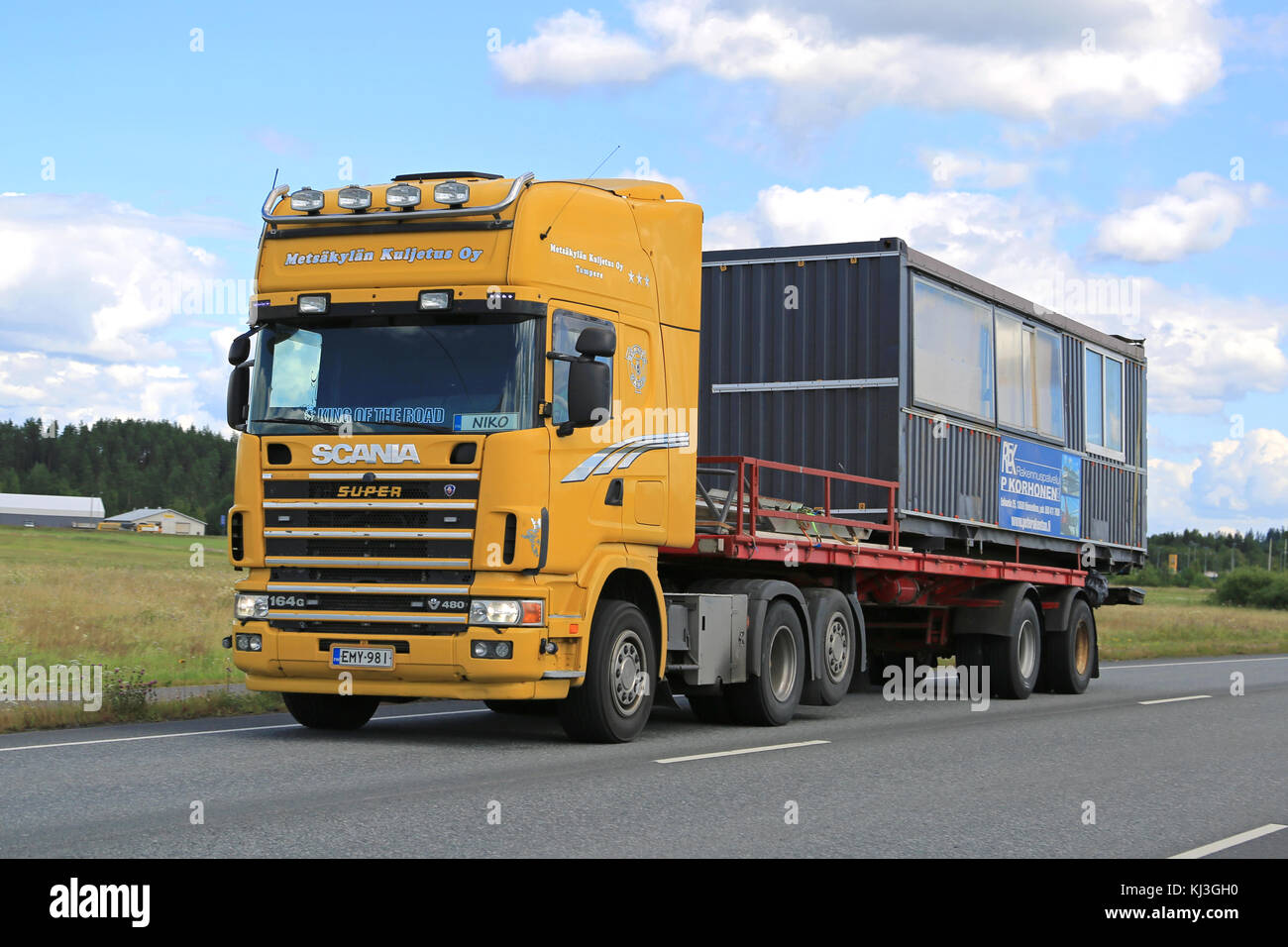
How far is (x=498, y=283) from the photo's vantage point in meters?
10.3

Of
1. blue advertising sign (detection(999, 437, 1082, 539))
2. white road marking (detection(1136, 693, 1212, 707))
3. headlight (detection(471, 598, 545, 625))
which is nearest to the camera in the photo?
headlight (detection(471, 598, 545, 625))

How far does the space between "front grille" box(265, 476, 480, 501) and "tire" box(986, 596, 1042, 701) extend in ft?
30.3

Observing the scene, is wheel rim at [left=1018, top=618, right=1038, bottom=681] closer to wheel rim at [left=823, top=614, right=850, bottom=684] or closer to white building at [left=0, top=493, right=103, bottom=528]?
wheel rim at [left=823, top=614, right=850, bottom=684]

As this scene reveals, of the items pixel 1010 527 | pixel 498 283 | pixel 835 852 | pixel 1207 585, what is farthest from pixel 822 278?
pixel 1207 585

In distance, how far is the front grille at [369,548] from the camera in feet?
32.9

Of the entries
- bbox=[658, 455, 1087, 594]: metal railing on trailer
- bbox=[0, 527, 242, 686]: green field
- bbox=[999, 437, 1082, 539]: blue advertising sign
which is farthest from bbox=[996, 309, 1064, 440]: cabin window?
bbox=[0, 527, 242, 686]: green field

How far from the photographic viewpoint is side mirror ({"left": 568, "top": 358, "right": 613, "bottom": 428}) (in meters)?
→ 10.1

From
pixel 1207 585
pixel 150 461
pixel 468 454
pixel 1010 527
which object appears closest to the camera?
pixel 468 454

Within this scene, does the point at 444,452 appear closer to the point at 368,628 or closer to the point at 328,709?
the point at 368,628

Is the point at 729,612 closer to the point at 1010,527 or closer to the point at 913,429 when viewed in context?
the point at 913,429

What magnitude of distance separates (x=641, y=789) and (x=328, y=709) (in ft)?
12.8

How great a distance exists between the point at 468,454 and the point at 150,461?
160m

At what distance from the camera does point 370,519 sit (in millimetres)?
10195

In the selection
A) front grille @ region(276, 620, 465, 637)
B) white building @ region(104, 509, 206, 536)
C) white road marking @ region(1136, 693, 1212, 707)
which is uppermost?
white building @ region(104, 509, 206, 536)
